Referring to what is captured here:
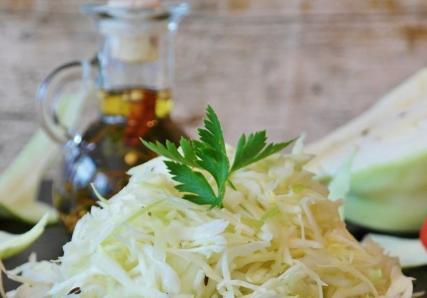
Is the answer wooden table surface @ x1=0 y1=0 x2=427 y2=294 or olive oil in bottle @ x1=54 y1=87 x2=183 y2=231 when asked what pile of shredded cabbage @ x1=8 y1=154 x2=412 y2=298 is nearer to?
olive oil in bottle @ x1=54 y1=87 x2=183 y2=231

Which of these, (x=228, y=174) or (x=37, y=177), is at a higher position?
(x=228, y=174)

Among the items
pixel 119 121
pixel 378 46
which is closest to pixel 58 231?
pixel 119 121

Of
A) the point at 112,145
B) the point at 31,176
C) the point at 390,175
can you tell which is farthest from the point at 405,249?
the point at 31,176

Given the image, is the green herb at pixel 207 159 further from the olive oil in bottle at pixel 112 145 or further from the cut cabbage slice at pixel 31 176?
the cut cabbage slice at pixel 31 176

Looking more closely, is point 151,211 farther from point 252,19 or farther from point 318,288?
point 252,19

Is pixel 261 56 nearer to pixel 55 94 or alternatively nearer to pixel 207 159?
pixel 55 94

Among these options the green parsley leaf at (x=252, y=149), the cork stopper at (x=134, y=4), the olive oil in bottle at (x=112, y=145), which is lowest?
the olive oil in bottle at (x=112, y=145)

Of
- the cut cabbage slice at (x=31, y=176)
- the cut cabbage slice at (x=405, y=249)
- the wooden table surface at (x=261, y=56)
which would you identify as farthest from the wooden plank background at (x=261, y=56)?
the cut cabbage slice at (x=405, y=249)

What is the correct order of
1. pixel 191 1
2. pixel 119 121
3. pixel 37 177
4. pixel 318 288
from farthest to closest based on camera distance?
pixel 191 1 < pixel 37 177 < pixel 119 121 < pixel 318 288
